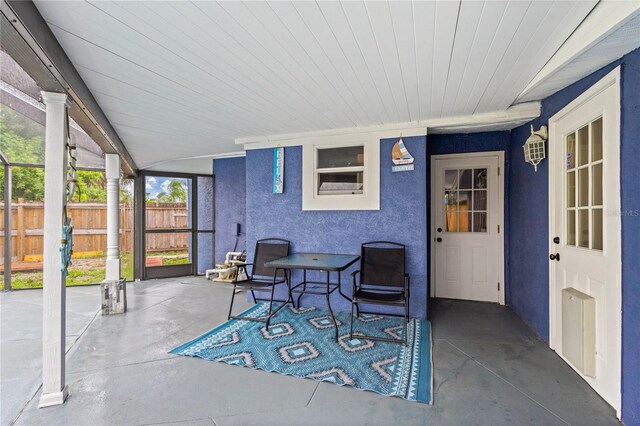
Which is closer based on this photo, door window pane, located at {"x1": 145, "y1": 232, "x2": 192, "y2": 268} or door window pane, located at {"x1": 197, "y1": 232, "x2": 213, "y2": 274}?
door window pane, located at {"x1": 145, "y1": 232, "x2": 192, "y2": 268}

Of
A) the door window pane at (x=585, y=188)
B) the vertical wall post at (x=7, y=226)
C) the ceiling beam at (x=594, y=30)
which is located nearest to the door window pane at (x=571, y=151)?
the door window pane at (x=585, y=188)

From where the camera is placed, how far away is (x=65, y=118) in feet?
7.22

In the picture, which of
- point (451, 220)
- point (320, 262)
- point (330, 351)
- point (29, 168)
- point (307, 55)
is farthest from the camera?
point (29, 168)

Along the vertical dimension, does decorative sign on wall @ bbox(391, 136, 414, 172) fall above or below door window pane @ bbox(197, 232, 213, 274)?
above

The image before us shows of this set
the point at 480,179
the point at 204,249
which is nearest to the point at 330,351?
the point at 480,179

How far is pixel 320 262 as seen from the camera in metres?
3.44

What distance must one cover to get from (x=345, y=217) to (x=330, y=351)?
5.88 ft

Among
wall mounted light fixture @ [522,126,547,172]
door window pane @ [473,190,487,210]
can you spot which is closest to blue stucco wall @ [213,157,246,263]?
door window pane @ [473,190,487,210]

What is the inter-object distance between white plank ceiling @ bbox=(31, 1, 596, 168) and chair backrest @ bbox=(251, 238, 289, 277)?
1.80 meters

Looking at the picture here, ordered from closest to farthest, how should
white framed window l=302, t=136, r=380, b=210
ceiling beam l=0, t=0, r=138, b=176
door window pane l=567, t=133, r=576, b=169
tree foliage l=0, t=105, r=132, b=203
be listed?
ceiling beam l=0, t=0, r=138, b=176
door window pane l=567, t=133, r=576, b=169
white framed window l=302, t=136, r=380, b=210
tree foliage l=0, t=105, r=132, b=203

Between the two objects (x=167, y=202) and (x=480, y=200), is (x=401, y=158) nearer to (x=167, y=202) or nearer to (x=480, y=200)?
(x=480, y=200)

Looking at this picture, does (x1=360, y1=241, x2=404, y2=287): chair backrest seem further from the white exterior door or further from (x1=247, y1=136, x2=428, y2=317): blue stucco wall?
the white exterior door

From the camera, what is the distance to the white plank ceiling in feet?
5.49

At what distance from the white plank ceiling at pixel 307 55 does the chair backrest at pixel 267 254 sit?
1798mm
